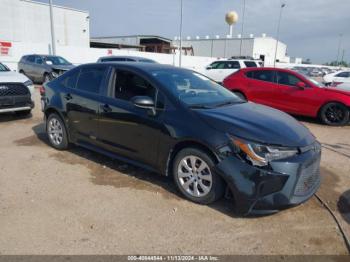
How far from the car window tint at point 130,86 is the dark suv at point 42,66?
11.8 m

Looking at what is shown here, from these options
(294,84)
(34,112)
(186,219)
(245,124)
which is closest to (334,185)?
(245,124)

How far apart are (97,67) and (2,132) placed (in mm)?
3539

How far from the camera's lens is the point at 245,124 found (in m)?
3.62

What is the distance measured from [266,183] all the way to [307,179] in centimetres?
59

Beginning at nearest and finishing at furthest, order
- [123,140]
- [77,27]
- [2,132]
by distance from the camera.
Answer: [123,140] < [2,132] < [77,27]

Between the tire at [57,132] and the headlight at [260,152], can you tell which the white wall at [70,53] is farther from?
the headlight at [260,152]

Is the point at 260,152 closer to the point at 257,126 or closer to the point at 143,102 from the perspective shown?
the point at 257,126

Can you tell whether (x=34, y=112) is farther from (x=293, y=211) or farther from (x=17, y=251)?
(x=293, y=211)

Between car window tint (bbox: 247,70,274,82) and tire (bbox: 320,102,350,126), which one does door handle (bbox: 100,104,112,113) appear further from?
tire (bbox: 320,102,350,126)

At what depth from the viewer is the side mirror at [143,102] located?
13.1ft

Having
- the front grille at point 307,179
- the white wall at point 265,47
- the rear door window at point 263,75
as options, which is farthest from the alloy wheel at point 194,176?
the white wall at point 265,47

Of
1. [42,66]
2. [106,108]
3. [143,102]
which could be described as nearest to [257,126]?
[143,102]

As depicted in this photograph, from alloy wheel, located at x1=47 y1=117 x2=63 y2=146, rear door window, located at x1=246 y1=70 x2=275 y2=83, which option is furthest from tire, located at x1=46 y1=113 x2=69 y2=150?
rear door window, located at x1=246 y1=70 x2=275 y2=83

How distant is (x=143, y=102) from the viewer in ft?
13.1
